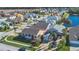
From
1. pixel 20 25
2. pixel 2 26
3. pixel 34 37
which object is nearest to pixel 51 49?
pixel 34 37

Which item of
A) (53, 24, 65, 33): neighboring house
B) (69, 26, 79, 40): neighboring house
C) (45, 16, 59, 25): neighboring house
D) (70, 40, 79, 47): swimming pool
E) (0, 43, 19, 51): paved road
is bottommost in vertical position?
(0, 43, 19, 51): paved road

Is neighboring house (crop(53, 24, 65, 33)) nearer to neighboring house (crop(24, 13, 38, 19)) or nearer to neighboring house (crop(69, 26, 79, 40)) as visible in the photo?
neighboring house (crop(69, 26, 79, 40))

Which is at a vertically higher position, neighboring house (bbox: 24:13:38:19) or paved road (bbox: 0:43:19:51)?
neighboring house (bbox: 24:13:38:19)

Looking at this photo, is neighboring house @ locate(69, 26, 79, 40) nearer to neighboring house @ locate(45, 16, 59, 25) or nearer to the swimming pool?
the swimming pool

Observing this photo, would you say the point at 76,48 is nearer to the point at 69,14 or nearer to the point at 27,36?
the point at 69,14

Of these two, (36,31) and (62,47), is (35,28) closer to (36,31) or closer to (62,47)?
(36,31)

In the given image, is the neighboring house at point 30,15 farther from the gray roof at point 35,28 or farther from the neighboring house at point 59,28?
the neighboring house at point 59,28

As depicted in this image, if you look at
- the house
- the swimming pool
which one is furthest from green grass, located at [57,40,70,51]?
the house

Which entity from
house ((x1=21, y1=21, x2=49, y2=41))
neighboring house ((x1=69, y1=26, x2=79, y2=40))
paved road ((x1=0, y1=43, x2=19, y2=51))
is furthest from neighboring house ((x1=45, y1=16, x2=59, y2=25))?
paved road ((x1=0, y1=43, x2=19, y2=51))
